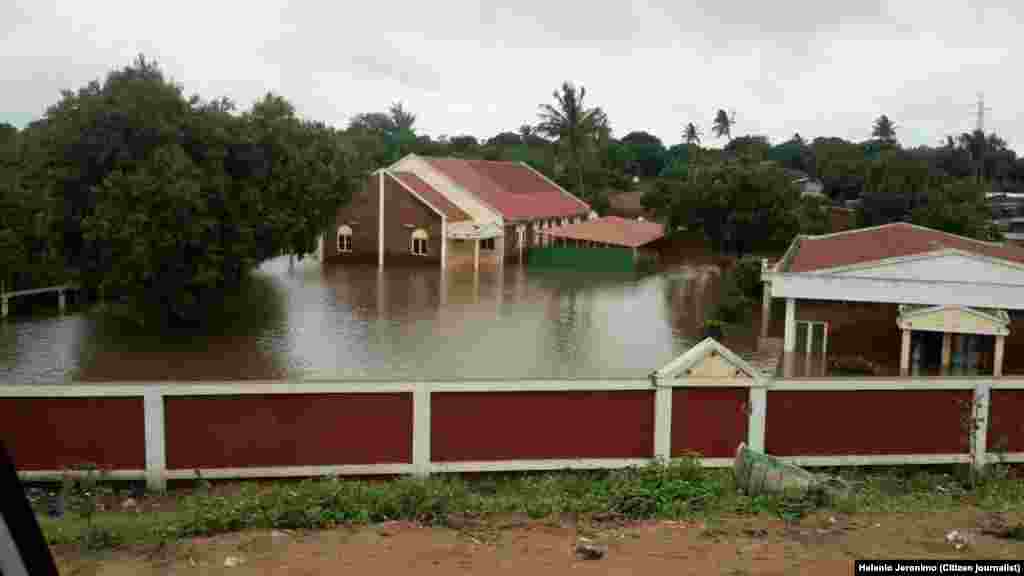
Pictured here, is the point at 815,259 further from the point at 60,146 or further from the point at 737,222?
the point at 60,146

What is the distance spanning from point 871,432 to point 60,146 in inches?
592

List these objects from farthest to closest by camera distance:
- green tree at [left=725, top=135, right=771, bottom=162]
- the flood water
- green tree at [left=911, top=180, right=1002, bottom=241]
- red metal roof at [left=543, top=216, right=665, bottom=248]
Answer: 1. green tree at [left=725, top=135, right=771, bottom=162]
2. red metal roof at [left=543, top=216, right=665, bottom=248]
3. green tree at [left=911, top=180, right=1002, bottom=241]
4. the flood water

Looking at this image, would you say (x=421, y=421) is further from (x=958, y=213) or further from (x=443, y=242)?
(x=958, y=213)

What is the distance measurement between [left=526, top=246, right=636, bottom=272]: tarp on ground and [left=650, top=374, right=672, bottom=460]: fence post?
83.2 ft

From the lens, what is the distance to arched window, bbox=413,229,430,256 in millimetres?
34750

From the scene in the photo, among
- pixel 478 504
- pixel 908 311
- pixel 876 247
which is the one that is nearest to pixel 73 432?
pixel 478 504

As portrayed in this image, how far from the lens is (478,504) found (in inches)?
280

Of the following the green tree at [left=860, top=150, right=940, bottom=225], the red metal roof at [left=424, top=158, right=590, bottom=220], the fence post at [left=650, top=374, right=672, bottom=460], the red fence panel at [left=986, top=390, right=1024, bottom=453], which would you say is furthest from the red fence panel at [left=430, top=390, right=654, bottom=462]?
the green tree at [left=860, top=150, right=940, bottom=225]

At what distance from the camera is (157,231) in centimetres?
1719

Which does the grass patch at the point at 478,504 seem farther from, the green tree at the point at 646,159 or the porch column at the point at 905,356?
the green tree at the point at 646,159

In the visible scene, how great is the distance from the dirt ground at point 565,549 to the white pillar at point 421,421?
2562 millimetres

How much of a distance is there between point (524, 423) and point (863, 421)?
3.55 meters

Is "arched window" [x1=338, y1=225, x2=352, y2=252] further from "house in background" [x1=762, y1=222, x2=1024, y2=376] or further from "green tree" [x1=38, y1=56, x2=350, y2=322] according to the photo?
"house in background" [x1=762, y1=222, x2=1024, y2=376]

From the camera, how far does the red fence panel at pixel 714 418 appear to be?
9.53m
